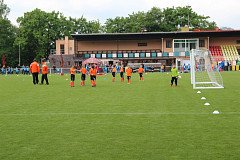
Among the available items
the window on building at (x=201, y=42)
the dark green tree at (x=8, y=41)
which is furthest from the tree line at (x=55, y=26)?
the window on building at (x=201, y=42)

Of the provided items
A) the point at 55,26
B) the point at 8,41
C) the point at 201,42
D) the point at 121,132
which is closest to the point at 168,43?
the point at 201,42

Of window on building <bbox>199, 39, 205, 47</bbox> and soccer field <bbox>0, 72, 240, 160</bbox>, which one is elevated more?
window on building <bbox>199, 39, 205, 47</bbox>

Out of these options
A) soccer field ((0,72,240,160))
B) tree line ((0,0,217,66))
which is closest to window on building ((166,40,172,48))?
tree line ((0,0,217,66))

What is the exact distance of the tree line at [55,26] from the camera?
75.5 meters

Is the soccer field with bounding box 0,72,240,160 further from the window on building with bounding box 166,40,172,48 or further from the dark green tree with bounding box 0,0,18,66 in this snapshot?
the dark green tree with bounding box 0,0,18,66

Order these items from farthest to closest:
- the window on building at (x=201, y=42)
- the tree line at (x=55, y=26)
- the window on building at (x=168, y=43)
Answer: the tree line at (x=55, y=26), the window on building at (x=168, y=43), the window on building at (x=201, y=42)

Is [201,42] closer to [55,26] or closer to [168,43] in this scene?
[168,43]

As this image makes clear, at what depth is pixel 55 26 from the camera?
77.4 m

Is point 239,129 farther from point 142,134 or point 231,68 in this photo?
point 231,68

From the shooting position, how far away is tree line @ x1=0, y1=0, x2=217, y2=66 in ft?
248

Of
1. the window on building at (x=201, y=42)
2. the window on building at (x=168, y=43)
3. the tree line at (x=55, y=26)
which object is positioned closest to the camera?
the window on building at (x=201, y=42)

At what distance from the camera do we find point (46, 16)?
7594cm

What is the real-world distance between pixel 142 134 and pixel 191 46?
62738 mm

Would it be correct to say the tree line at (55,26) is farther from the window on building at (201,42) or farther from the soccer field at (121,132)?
the soccer field at (121,132)
